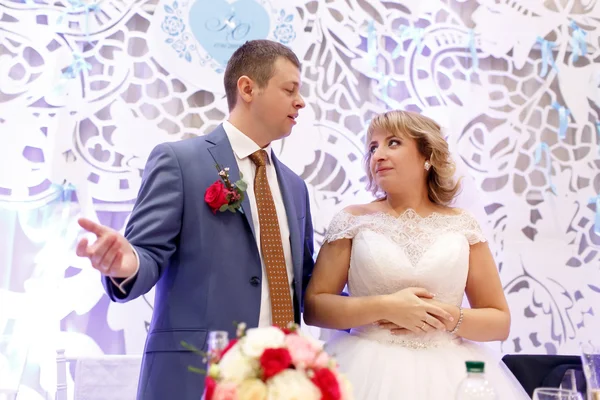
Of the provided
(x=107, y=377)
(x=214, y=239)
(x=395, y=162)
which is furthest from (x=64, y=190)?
(x=395, y=162)

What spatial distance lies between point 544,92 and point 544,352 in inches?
55.0

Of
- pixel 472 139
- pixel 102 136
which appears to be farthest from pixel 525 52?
pixel 102 136

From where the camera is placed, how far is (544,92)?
12.1 ft

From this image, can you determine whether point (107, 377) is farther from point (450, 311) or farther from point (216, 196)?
point (450, 311)

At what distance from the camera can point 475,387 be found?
58.5 inches

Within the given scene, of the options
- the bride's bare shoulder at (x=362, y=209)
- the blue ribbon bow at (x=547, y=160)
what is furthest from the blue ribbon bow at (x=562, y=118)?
the bride's bare shoulder at (x=362, y=209)

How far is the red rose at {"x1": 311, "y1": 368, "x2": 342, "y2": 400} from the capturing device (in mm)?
1176

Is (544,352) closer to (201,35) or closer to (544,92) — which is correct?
(544,92)

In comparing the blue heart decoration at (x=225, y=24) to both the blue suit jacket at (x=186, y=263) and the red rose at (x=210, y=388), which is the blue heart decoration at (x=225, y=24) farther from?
the red rose at (x=210, y=388)

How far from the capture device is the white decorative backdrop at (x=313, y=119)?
10.2 feet

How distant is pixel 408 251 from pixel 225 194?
79cm

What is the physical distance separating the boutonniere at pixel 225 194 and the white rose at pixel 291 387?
113 centimetres

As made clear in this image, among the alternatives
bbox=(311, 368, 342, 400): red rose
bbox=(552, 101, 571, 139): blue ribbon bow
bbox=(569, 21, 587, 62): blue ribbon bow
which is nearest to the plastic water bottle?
bbox=(311, 368, 342, 400): red rose

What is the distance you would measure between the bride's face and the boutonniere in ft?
2.17
